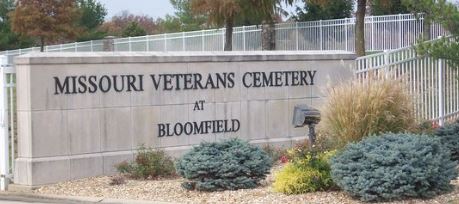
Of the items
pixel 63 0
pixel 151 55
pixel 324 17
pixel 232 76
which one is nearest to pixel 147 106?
pixel 151 55

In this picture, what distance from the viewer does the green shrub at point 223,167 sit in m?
11.6

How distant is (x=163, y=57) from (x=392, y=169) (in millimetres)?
5302

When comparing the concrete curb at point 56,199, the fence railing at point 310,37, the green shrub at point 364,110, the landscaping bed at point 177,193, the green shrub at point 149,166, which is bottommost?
the concrete curb at point 56,199

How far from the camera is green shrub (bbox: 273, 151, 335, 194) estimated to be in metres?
11.0

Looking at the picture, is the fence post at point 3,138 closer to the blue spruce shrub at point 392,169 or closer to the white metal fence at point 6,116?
the white metal fence at point 6,116

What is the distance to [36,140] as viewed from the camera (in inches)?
507

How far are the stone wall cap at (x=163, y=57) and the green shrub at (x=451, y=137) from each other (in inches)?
142

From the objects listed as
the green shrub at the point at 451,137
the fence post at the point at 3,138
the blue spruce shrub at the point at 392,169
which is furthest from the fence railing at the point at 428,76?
the fence post at the point at 3,138

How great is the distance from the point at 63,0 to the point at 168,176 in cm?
3845

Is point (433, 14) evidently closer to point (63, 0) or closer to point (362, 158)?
point (362, 158)

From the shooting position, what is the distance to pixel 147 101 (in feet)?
46.5

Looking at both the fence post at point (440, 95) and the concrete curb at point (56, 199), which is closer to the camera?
the concrete curb at point (56, 199)

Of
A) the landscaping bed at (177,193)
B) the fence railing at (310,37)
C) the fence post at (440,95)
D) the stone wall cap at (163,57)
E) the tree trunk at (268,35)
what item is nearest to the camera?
the landscaping bed at (177,193)

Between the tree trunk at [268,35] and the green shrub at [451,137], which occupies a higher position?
the tree trunk at [268,35]
